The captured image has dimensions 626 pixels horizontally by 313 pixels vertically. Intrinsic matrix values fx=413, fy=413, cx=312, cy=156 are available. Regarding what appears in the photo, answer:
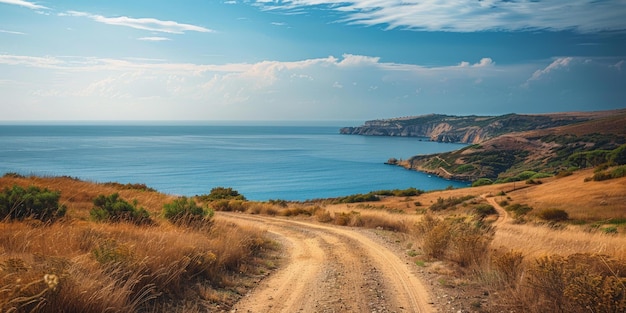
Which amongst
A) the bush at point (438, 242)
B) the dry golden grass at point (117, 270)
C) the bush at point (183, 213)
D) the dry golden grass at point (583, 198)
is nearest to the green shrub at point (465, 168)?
the dry golden grass at point (583, 198)

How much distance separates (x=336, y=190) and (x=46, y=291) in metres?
105

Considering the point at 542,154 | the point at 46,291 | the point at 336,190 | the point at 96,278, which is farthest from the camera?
the point at 542,154

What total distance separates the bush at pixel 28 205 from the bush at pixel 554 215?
32.4 metres

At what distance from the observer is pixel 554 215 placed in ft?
106

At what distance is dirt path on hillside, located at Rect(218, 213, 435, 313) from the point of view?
774 centimetres

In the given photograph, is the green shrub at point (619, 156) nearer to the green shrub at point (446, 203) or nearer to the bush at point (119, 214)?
the green shrub at point (446, 203)

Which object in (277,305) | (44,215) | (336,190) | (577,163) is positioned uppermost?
(44,215)

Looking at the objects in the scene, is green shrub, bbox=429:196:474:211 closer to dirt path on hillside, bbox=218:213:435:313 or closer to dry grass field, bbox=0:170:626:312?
dry grass field, bbox=0:170:626:312

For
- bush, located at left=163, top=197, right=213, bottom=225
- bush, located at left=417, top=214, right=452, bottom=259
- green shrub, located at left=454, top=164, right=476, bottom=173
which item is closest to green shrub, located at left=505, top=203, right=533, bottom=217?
bush, located at left=417, top=214, right=452, bottom=259

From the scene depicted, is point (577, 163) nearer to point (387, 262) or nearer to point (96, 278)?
point (387, 262)

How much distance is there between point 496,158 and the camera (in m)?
143

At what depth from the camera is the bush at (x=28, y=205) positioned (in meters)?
11.1

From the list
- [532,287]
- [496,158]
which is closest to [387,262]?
[532,287]

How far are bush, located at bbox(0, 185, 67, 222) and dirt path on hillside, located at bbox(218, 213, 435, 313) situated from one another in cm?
642
